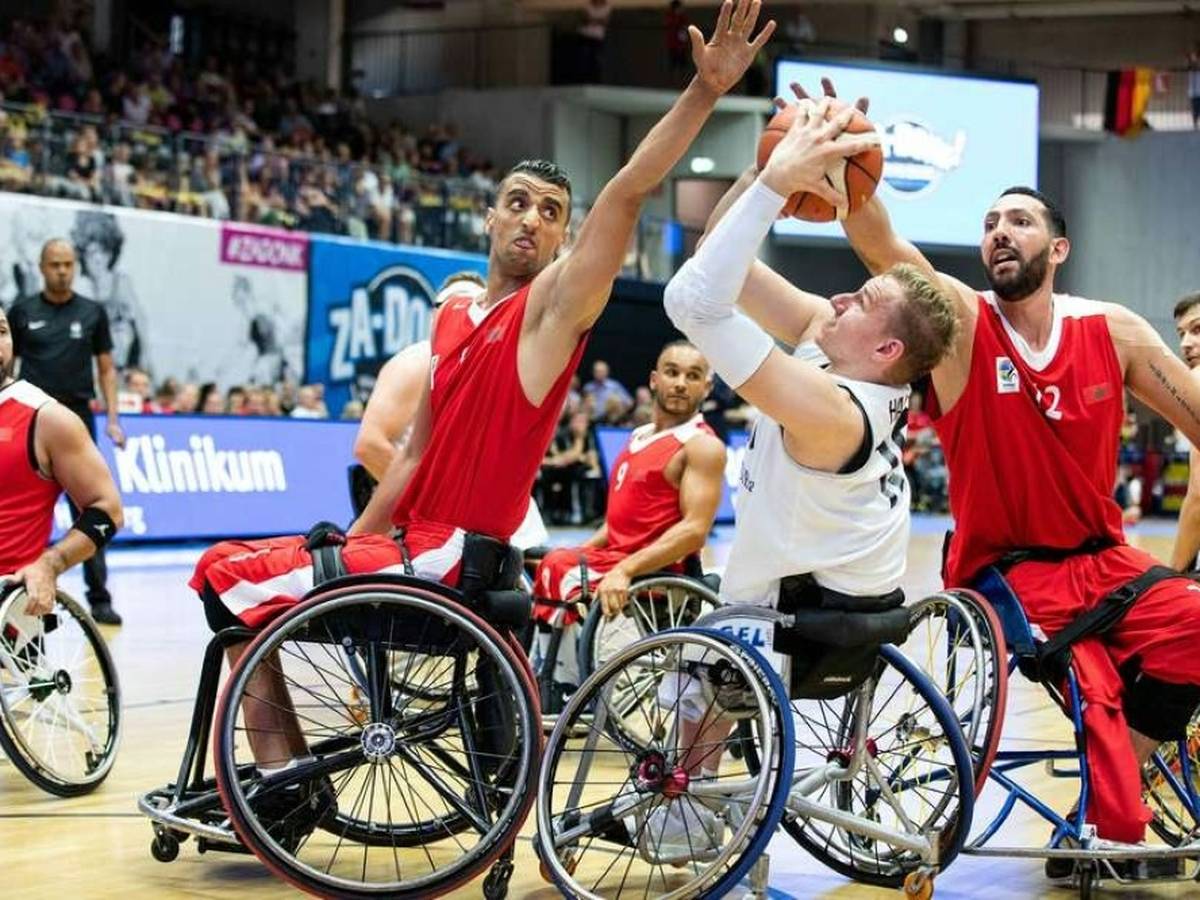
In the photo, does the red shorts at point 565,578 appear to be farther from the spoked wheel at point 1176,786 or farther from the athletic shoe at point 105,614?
the athletic shoe at point 105,614

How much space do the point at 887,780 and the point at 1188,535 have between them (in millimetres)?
1826

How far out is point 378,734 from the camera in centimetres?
418

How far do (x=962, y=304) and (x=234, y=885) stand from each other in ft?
7.76

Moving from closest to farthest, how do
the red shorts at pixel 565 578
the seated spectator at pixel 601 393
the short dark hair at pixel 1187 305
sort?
the short dark hair at pixel 1187 305
the red shorts at pixel 565 578
the seated spectator at pixel 601 393

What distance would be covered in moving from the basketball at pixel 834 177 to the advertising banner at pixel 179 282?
1319 centimetres

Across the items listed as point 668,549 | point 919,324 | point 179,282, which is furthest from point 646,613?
point 179,282

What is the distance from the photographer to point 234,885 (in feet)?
14.4

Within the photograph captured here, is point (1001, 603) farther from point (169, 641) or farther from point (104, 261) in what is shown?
point (104, 261)

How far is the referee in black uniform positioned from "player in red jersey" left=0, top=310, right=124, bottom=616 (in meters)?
4.03

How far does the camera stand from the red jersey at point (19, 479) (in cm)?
573

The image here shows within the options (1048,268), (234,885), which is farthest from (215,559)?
(1048,268)

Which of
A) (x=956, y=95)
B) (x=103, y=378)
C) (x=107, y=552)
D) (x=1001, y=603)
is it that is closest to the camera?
(x=1001, y=603)

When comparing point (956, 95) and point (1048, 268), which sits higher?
point (956, 95)

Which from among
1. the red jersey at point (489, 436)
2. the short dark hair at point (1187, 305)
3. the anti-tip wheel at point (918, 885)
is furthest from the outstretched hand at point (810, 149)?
the short dark hair at point (1187, 305)
